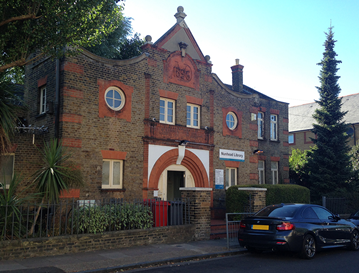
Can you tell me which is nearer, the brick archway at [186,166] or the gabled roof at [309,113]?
the brick archway at [186,166]

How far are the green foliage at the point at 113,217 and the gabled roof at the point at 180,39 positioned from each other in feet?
26.6

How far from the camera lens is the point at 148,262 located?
28.0 ft

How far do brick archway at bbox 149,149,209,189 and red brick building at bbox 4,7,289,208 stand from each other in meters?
0.04

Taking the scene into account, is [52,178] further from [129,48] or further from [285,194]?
[129,48]

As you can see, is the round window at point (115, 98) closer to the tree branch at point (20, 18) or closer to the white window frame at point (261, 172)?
the tree branch at point (20, 18)

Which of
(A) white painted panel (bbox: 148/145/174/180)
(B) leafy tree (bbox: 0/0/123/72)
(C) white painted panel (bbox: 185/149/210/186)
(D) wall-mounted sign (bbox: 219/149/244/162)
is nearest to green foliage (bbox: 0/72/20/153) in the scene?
(B) leafy tree (bbox: 0/0/123/72)

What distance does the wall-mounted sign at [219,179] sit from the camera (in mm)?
17750

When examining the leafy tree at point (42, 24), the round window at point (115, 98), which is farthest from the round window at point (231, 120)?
the leafy tree at point (42, 24)

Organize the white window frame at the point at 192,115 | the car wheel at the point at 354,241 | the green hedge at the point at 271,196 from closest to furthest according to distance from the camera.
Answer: the car wheel at the point at 354,241 < the green hedge at the point at 271,196 < the white window frame at the point at 192,115

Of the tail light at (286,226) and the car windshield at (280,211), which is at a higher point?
the car windshield at (280,211)

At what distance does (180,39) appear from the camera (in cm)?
1709

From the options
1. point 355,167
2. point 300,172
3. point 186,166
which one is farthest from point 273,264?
point 355,167

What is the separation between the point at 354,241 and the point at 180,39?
11.5 m

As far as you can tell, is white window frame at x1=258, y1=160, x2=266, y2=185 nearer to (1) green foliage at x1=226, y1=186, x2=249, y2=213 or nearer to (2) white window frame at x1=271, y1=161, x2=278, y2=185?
(2) white window frame at x1=271, y1=161, x2=278, y2=185
